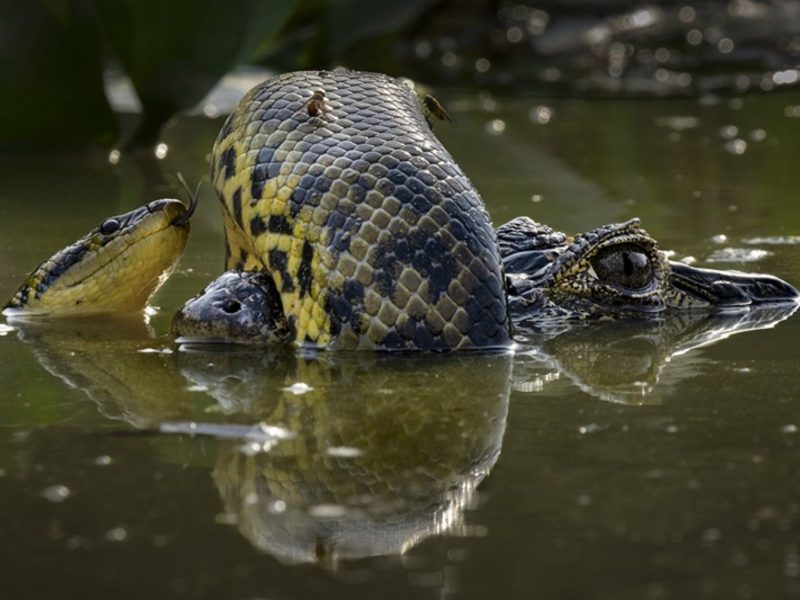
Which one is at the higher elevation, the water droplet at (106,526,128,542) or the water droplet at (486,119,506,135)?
the water droplet at (486,119,506,135)

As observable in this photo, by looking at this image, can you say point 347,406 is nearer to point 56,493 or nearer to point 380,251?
point 380,251

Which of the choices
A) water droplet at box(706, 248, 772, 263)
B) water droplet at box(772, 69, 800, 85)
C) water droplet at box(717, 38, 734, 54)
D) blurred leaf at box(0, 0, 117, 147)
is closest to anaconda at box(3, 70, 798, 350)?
water droplet at box(706, 248, 772, 263)

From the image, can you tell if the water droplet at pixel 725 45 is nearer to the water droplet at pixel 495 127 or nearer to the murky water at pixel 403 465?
the water droplet at pixel 495 127

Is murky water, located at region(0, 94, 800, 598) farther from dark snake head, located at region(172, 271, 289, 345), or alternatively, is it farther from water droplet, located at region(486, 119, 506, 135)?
water droplet, located at region(486, 119, 506, 135)

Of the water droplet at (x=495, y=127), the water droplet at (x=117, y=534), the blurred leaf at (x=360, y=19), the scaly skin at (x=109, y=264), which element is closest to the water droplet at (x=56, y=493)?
the water droplet at (x=117, y=534)

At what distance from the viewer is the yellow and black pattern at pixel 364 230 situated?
198 inches

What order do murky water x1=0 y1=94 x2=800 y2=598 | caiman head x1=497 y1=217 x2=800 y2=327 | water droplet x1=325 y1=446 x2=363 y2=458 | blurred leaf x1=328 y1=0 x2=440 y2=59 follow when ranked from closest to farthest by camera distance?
1. murky water x1=0 y1=94 x2=800 y2=598
2. water droplet x1=325 y1=446 x2=363 y2=458
3. caiman head x1=497 y1=217 x2=800 y2=327
4. blurred leaf x1=328 y1=0 x2=440 y2=59

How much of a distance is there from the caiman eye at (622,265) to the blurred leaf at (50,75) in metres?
4.62

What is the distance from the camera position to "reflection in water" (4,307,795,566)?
3.66m

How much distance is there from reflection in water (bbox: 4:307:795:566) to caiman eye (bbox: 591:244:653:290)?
5.9 inches

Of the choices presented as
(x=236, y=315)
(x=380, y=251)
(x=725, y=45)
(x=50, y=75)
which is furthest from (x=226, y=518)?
(x=725, y=45)

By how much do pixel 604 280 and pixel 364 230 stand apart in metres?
0.99

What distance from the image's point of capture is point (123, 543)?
3467mm

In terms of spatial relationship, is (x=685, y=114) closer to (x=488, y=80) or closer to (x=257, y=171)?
(x=488, y=80)
